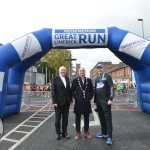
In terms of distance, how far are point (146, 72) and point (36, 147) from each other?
712 centimetres

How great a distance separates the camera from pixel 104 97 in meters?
6.80

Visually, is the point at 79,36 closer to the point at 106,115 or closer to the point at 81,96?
the point at 81,96

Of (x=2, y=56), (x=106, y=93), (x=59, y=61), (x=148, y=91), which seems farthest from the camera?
(x=59, y=61)

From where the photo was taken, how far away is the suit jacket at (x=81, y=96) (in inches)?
277

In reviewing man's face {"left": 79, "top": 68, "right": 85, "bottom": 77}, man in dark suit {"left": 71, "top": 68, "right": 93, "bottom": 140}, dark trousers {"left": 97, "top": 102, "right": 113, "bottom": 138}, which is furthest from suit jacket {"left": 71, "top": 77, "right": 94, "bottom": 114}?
dark trousers {"left": 97, "top": 102, "right": 113, "bottom": 138}

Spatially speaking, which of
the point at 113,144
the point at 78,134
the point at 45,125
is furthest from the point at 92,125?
the point at 113,144

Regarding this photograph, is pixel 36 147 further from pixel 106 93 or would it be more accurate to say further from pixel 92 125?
pixel 92 125

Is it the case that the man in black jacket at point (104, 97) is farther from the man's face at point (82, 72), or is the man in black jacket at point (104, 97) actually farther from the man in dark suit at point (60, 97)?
the man in dark suit at point (60, 97)

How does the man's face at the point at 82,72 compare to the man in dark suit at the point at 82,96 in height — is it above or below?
above

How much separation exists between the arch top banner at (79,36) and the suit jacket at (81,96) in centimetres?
350

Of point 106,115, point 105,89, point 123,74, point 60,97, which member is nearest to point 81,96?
point 60,97

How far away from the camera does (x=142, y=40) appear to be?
10.0 meters

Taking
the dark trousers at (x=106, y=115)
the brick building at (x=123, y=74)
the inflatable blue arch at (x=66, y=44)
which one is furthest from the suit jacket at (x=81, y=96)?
the brick building at (x=123, y=74)

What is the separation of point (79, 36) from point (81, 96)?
3860 millimetres
